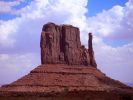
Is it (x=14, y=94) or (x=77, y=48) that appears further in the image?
(x=77, y=48)

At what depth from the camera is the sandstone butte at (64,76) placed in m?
108

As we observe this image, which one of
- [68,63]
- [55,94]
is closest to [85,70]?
[68,63]

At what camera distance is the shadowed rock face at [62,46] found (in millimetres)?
130625

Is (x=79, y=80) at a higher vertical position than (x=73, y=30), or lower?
lower

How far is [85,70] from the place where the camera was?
127 m

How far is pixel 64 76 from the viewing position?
122188 mm

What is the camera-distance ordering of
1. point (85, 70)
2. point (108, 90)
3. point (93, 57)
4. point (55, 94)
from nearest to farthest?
point (55, 94)
point (108, 90)
point (85, 70)
point (93, 57)

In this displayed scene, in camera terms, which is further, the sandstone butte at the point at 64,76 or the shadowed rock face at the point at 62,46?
the shadowed rock face at the point at 62,46

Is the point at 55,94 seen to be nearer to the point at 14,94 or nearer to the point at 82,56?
the point at 14,94

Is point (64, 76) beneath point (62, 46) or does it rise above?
beneath

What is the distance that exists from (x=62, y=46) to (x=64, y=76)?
12896 mm

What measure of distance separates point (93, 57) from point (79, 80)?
1675cm

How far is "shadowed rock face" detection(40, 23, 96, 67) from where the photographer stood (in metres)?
131

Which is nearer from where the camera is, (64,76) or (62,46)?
(64,76)
